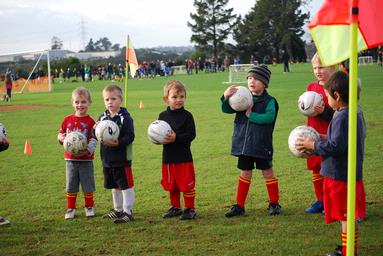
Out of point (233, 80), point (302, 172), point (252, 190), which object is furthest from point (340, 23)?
point (233, 80)

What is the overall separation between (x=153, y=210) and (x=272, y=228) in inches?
73.0

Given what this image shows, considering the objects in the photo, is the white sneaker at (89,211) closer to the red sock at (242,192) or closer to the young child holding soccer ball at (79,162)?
Result: the young child holding soccer ball at (79,162)

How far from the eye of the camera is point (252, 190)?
8172mm

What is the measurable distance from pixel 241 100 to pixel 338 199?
80.1 inches

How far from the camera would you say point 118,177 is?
682 centimetres

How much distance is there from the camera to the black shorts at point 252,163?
6.90 metres

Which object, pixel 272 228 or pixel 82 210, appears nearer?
pixel 272 228

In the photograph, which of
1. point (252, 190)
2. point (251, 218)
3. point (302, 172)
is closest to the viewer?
point (251, 218)

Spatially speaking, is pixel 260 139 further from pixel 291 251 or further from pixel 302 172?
pixel 302 172

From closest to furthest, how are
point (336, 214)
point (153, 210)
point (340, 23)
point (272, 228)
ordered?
point (340, 23) → point (336, 214) → point (272, 228) → point (153, 210)

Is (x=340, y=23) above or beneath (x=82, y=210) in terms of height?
above

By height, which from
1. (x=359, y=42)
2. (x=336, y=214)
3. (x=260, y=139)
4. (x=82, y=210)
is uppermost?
(x=359, y=42)

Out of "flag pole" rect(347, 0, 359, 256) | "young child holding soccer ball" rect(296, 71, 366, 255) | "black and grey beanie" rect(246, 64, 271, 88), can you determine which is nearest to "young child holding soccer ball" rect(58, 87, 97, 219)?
"black and grey beanie" rect(246, 64, 271, 88)

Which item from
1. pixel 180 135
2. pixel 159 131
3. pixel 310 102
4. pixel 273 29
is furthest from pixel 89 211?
pixel 273 29
